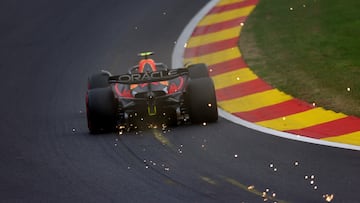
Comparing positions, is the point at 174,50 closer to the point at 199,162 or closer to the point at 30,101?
the point at 30,101

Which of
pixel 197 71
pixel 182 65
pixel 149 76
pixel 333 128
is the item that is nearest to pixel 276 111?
pixel 197 71

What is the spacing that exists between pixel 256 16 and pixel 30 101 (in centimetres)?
588

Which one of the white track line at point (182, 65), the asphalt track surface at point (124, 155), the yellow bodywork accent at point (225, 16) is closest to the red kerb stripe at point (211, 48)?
the white track line at point (182, 65)

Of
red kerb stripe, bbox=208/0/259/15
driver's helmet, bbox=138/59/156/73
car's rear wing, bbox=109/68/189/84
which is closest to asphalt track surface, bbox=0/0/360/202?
car's rear wing, bbox=109/68/189/84

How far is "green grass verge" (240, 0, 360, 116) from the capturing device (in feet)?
52.9

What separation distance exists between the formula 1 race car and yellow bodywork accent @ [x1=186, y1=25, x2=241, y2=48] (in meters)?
5.34

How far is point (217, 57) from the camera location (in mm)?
19328

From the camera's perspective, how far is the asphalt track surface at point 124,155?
11.4 metres

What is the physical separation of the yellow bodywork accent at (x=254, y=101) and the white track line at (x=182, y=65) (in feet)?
0.81

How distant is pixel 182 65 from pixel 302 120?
477 cm

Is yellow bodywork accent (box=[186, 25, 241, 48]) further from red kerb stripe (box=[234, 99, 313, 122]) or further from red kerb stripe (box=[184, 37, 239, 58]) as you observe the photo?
red kerb stripe (box=[234, 99, 313, 122])

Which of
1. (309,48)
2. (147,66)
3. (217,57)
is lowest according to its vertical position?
(217,57)

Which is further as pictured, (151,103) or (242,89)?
(242,89)

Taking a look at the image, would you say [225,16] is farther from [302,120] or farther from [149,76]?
[302,120]
